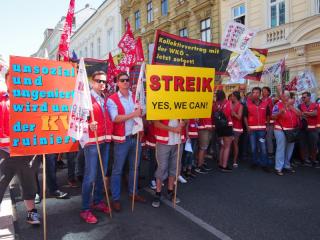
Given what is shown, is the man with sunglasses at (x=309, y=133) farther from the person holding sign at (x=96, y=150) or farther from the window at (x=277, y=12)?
the window at (x=277, y=12)

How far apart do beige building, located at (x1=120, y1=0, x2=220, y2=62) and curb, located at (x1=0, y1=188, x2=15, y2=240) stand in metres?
10.1

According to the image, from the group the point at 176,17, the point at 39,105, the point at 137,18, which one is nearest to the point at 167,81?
the point at 39,105

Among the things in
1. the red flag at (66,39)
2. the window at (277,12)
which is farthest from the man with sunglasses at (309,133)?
the window at (277,12)

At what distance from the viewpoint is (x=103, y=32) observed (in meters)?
35.3

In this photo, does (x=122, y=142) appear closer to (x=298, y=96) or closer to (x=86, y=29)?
(x=298, y=96)

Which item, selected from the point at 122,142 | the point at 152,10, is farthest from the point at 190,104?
the point at 152,10

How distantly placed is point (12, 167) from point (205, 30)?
1664cm

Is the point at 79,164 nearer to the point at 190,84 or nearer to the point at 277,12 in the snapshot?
the point at 190,84

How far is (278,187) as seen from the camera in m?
5.76

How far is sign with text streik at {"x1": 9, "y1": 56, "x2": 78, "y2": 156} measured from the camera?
12.3 feet

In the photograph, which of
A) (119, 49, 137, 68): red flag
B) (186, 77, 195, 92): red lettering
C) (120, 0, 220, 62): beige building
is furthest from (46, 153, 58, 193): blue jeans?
(120, 0, 220, 62): beige building

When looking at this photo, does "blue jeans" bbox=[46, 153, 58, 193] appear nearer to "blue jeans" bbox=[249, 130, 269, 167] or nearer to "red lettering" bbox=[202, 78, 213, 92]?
"red lettering" bbox=[202, 78, 213, 92]

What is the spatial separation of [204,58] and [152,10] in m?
19.3

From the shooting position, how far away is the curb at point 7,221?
12.7 feet
